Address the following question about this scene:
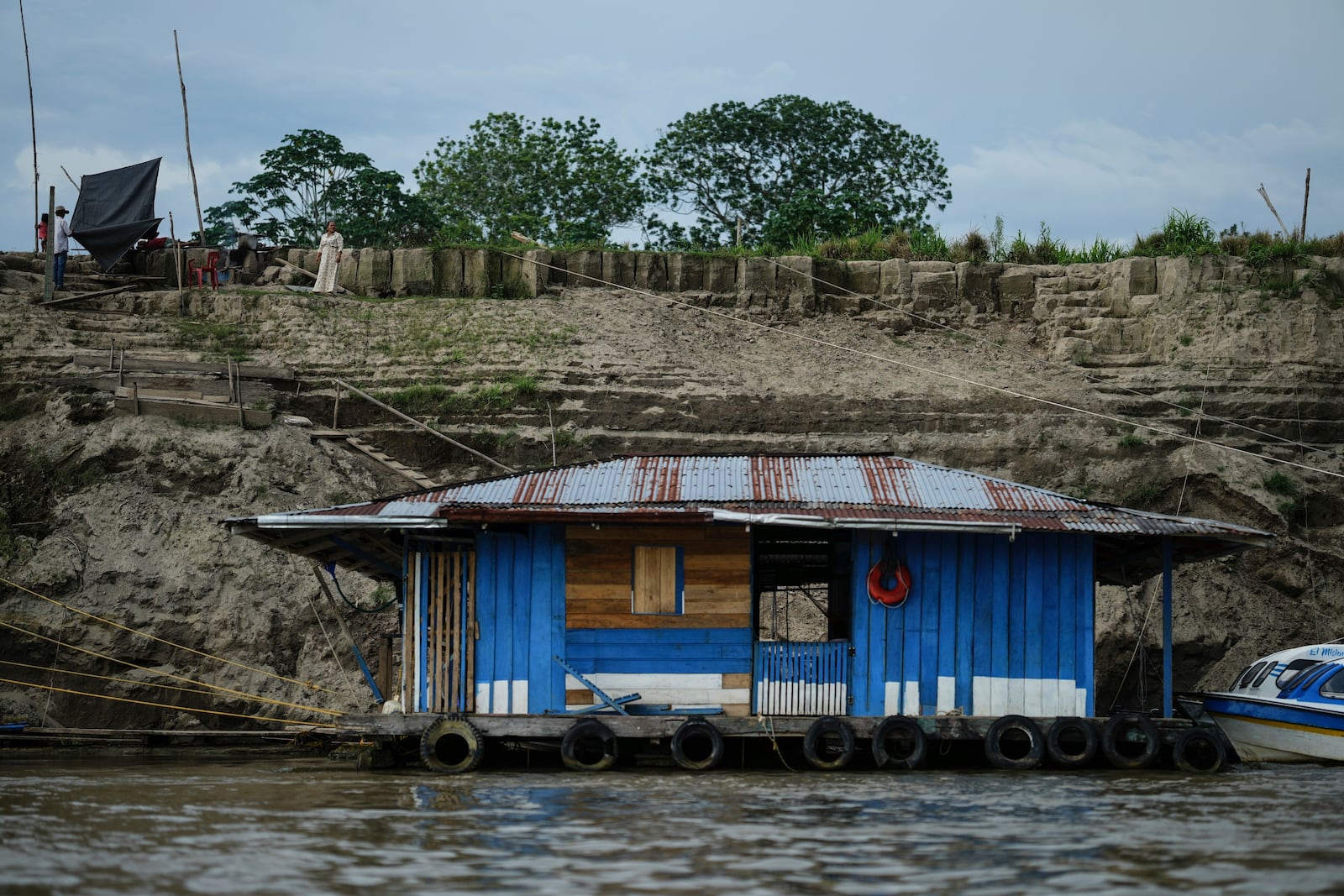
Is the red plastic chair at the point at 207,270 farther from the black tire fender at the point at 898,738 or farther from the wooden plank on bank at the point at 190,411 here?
the black tire fender at the point at 898,738

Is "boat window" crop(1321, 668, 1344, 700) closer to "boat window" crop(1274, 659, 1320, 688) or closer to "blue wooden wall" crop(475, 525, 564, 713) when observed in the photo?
"boat window" crop(1274, 659, 1320, 688)

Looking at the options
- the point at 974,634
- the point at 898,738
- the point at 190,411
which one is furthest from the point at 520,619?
the point at 190,411

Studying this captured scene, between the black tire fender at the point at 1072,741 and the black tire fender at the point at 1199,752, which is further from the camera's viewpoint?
the black tire fender at the point at 1199,752

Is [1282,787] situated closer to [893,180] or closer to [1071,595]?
[1071,595]

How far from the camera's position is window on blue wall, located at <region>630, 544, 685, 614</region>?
1659 cm

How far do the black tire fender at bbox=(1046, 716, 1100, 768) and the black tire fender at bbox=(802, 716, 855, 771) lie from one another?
91.7 inches

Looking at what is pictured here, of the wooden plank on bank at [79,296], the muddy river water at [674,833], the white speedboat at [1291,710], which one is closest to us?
the muddy river water at [674,833]

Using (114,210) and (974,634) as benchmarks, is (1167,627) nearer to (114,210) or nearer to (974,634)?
(974,634)

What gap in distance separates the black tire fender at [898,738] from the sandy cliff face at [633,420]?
6051 mm

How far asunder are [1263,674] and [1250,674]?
0.46 m

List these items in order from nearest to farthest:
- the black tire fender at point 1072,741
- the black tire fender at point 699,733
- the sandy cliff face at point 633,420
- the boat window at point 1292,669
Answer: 1. the black tire fender at point 699,733
2. the black tire fender at point 1072,741
3. the boat window at point 1292,669
4. the sandy cliff face at point 633,420

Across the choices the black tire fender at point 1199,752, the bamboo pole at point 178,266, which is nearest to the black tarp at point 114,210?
the bamboo pole at point 178,266

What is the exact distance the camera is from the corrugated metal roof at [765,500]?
16.0 metres

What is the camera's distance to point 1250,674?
19.8 metres
